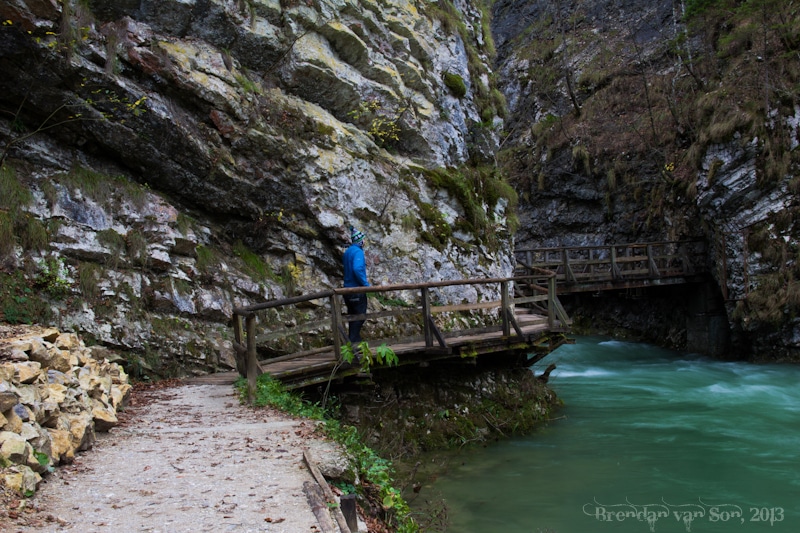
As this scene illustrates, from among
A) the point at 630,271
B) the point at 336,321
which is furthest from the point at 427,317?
the point at 630,271

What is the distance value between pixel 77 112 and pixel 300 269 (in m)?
4.46

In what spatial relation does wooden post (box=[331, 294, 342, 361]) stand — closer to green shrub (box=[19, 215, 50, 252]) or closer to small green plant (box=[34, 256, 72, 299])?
small green plant (box=[34, 256, 72, 299])

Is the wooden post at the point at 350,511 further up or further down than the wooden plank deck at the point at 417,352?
further down

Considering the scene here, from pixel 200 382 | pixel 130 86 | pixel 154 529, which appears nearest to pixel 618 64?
pixel 130 86

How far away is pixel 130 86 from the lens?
354 inches

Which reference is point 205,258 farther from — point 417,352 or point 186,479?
point 186,479

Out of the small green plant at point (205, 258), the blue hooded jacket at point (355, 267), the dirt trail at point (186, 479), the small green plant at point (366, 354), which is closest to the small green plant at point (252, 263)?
the small green plant at point (205, 258)

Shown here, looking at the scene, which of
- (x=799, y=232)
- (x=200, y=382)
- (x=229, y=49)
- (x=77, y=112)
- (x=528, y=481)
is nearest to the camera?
(x=528, y=481)

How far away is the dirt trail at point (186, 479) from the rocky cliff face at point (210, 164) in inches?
131

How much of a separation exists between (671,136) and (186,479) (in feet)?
75.0

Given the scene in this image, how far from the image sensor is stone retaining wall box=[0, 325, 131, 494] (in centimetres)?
327

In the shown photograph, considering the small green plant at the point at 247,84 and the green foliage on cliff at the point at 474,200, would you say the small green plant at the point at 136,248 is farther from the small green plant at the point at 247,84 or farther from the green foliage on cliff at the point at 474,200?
the green foliage on cliff at the point at 474,200

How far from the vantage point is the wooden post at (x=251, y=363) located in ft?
20.8

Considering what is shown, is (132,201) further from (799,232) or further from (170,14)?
(799,232)
